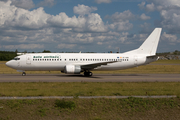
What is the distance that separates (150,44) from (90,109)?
92.8ft

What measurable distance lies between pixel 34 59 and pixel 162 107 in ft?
82.4

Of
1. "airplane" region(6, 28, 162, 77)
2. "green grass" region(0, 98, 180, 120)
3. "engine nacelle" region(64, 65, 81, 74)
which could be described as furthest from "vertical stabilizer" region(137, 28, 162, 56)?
"green grass" region(0, 98, 180, 120)

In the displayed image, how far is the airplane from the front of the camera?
3397 cm

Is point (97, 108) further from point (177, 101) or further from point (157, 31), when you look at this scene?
point (157, 31)

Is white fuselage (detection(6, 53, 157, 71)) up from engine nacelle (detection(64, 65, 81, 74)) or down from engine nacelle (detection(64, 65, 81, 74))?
up

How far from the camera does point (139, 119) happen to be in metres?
12.5

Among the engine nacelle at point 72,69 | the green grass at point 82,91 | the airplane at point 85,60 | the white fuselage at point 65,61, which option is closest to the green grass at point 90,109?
the green grass at point 82,91

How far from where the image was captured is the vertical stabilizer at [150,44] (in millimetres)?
38219

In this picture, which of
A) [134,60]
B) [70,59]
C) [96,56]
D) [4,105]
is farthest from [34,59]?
[4,105]

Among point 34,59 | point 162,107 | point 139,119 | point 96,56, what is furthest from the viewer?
point 96,56

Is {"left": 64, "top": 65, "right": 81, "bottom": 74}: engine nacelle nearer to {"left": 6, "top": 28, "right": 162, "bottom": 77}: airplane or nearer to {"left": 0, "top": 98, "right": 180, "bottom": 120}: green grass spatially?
{"left": 6, "top": 28, "right": 162, "bottom": 77}: airplane

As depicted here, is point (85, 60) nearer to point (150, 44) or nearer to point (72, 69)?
point (72, 69)

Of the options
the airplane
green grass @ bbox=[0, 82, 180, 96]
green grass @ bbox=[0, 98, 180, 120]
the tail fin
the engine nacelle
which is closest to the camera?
green grass @ bbox=[0, 98, 180, 120]

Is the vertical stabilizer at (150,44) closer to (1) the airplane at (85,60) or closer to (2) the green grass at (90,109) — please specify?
(1) the airplane at (85,60)
